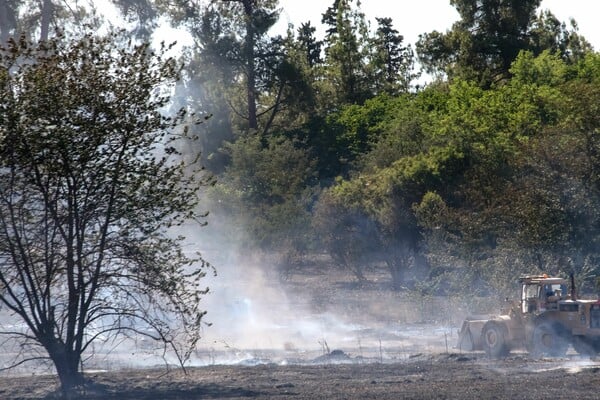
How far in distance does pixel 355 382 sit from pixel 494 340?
7.53 meters

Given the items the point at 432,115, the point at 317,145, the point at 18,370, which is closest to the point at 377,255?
the point at 432,115

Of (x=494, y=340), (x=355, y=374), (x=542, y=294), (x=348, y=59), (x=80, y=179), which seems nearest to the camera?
(x=80, y=179)

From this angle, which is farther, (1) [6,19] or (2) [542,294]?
(1) [6,19]

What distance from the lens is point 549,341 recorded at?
25422mm

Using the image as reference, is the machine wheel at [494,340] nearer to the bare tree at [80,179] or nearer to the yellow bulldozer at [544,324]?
the yellow bulldozer at [544,324]

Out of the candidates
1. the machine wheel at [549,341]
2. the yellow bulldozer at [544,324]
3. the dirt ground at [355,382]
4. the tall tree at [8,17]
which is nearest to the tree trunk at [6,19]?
the tall tree at [8,17]

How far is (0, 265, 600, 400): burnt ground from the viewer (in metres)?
18.5

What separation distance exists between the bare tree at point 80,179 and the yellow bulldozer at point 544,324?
31.5 ft

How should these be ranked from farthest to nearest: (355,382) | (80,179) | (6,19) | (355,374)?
(6,19) < (355,374) < (355,382) < (80,179)

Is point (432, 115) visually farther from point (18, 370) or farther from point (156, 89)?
point (156, 89)

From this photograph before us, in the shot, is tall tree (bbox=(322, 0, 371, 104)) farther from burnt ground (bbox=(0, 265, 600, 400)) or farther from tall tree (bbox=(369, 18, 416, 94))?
burnt ground (bbox=(0, 265, 600, 400))

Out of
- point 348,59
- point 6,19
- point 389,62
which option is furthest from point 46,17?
point 389,62

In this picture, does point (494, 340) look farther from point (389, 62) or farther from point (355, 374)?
point (389, 62)

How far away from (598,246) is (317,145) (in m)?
31.3
